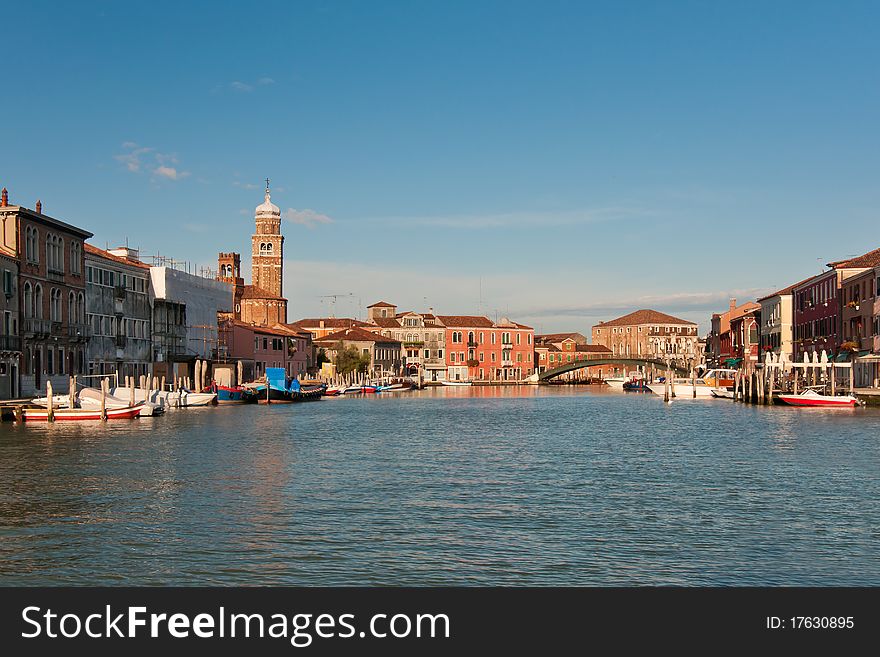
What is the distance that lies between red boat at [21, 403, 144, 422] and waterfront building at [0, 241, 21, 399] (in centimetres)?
520

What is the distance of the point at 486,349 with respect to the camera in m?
138

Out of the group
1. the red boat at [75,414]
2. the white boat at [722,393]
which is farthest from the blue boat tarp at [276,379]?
the white boat at [722,393]

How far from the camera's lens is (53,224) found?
170 feet

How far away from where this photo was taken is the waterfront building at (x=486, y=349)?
447ft

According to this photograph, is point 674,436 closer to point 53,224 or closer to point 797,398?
point 797,398

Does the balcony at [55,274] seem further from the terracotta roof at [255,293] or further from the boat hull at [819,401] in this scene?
the terracotta roof at [255,293]

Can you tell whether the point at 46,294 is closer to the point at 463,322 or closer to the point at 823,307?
the point at 823,307

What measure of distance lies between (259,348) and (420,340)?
1848 inches

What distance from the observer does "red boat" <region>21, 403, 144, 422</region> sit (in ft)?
139

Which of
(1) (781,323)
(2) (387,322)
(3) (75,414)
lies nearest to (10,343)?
(3) (75,414)

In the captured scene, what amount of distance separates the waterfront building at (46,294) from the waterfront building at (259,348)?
20.7 m

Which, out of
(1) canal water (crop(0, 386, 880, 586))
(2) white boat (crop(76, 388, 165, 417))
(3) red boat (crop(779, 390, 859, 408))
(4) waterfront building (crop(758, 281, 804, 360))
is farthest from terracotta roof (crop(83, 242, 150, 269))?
(4) waterfront building (crop(758, 281, 804, 360))

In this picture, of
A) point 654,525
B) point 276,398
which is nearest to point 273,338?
point 276,398

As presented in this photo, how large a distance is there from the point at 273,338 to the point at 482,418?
1690 inches
